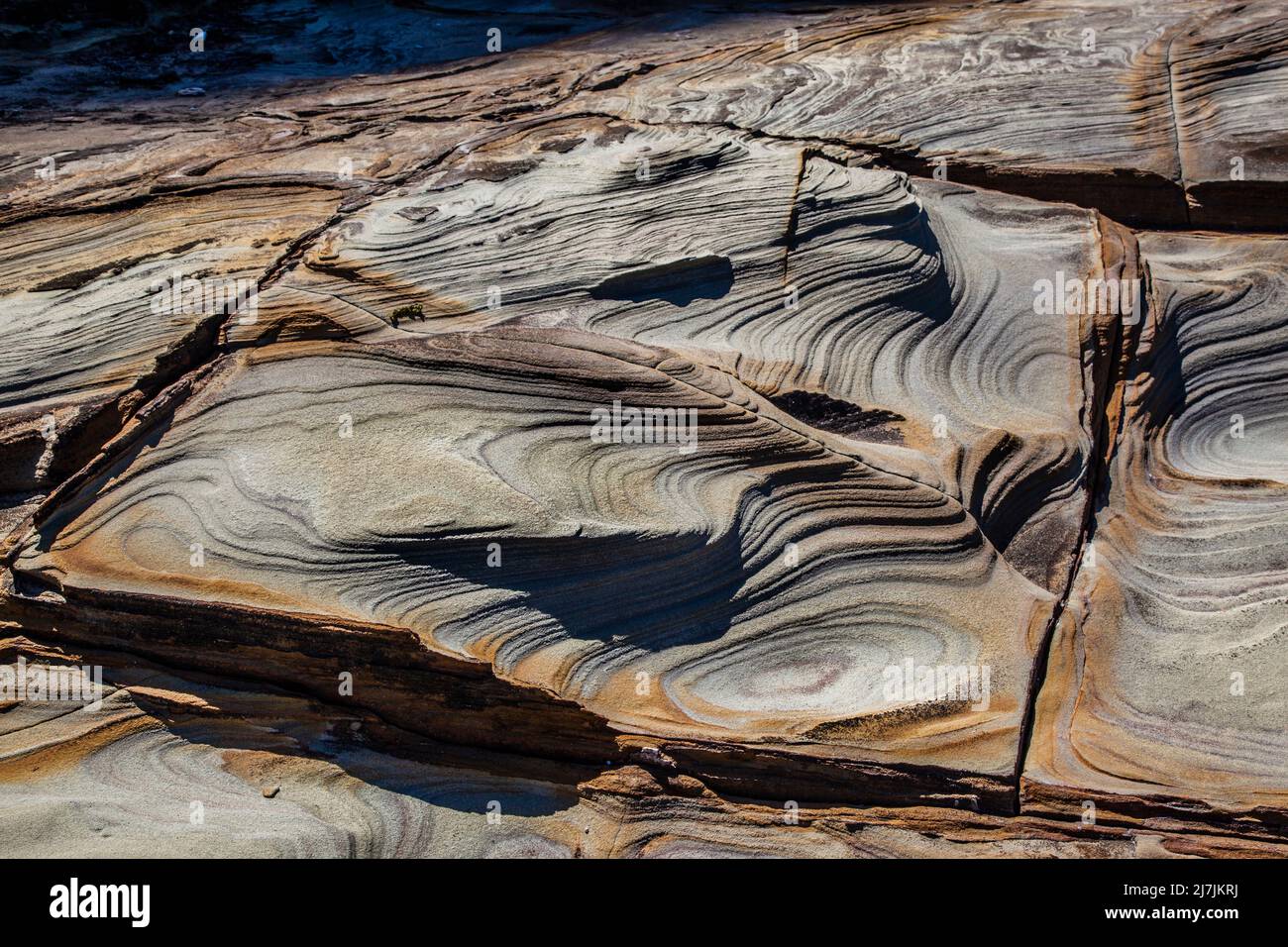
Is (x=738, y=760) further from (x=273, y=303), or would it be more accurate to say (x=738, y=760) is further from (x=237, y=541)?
(x=273, y=303)

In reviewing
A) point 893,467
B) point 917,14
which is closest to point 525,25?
point 917,14

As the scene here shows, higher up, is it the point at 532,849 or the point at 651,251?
the point at 651,251

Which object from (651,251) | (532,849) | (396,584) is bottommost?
(532,849)

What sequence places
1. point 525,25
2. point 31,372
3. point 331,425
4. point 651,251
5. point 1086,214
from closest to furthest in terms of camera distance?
point 331,425 → point 31,372 → point 651,251 → point 1086,214 → point 525,25

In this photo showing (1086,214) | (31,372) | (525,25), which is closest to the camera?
(31,372)

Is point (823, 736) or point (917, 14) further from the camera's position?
point (917, 14)

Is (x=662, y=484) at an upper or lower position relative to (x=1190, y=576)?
upper

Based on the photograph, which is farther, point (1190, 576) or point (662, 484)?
point (1190, 576)

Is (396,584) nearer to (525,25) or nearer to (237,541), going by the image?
(237,541)
